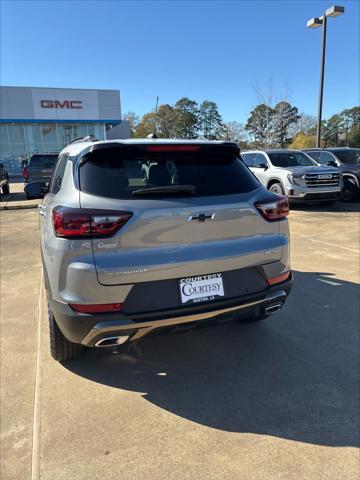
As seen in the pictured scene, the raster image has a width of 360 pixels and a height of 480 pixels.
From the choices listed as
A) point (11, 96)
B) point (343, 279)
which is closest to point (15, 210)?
point (343, 279)

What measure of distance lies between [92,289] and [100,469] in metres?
1.01

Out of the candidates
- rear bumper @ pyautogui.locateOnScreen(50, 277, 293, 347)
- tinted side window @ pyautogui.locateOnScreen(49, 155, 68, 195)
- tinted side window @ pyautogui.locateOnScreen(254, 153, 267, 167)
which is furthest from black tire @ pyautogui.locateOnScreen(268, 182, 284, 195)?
rear bumper @ pyautogui.locateOnScreen(50, 277, 293, 347)

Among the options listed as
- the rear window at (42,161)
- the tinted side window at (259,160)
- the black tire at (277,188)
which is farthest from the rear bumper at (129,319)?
the rear window at (42,161)

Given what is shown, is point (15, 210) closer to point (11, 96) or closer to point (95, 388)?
point (95, 388)

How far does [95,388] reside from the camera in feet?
9.28

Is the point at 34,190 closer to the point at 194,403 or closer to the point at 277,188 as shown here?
the point at 194,403

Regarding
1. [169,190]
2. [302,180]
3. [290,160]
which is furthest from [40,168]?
[169,190]

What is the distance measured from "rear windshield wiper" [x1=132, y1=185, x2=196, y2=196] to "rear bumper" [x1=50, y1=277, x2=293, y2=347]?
779mm

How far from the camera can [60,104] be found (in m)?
35.3

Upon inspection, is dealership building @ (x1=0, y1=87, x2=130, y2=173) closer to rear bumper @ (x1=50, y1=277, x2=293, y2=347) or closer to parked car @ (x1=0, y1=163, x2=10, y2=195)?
parked car @ (x1=0, y1=163, x2=10, y2=195)

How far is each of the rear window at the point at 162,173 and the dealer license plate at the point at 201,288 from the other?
1.93 ft

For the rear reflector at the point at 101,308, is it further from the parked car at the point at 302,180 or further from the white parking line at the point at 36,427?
the parked car at the point at 302,180

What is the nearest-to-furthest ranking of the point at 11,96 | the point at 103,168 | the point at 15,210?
1. the point at 103,168
2. the point at 15,210
3. the point at 11,96

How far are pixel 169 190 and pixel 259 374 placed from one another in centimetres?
164
